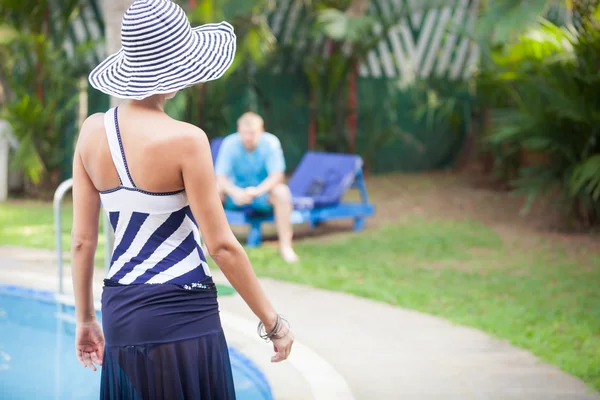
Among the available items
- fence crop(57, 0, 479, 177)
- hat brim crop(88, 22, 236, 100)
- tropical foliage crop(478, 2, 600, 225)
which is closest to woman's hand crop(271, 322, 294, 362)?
hat brim crop(88, 22, 236, 100)

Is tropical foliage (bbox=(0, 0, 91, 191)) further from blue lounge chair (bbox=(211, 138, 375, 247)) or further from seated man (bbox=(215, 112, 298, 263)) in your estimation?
seated man (bbox=(215, 112, 298, 263))

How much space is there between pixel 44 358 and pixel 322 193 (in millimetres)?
4463

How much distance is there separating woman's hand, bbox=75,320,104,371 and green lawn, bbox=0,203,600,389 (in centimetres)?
254

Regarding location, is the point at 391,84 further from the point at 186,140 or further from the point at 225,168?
the point at 186,140

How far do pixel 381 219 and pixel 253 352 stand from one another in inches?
205

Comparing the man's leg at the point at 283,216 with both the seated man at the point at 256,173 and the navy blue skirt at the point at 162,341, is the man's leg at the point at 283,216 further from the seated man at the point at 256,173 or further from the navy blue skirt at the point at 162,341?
the navy blue skirt at the point at 162,341

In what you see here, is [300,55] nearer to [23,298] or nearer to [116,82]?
[23,298]

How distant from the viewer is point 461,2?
44.2ft

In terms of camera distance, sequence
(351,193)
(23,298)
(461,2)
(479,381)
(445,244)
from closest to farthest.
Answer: (479,381) → (23,298) → (445,244) → (351,193) → (461,2)

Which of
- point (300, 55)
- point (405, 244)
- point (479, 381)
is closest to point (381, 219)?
point (405, 244)

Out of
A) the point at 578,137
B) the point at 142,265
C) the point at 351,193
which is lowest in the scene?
the point at 351,193

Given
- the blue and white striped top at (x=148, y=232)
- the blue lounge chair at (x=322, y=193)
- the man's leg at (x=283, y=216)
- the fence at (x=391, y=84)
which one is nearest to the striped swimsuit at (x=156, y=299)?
the blue and white striped top at (x=148, y=232)

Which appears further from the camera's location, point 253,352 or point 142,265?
point 253,352

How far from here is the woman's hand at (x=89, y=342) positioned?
89.8 inches
